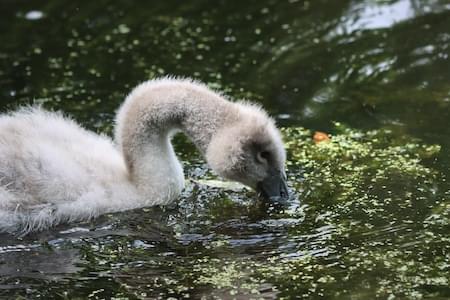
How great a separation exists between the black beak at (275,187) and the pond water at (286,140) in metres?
0.09

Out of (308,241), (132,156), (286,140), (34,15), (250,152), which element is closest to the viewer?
(308,241)

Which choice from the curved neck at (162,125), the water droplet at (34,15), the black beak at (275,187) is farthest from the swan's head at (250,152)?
the water droplet at (34,15)

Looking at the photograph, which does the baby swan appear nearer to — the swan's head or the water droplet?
the swan's head

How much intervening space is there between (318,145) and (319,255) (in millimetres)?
2012

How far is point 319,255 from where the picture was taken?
18.3ft

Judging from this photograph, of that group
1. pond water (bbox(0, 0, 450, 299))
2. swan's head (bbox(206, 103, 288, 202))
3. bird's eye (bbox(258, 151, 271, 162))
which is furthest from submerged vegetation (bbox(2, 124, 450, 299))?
bird's eye (bbox(258, 151, 271, 162))

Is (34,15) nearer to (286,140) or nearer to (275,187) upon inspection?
(286,140)

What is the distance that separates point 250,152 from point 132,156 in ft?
2.73

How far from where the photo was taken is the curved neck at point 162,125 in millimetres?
6480

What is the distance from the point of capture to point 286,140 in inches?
302

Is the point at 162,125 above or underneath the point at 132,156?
above

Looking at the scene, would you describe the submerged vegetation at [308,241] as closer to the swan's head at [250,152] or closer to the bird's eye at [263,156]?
the swan's head at [250,152]

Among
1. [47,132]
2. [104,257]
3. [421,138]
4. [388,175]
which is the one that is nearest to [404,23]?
[421,138]

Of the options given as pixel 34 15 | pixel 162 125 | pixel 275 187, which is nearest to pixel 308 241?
pixel 275 187
